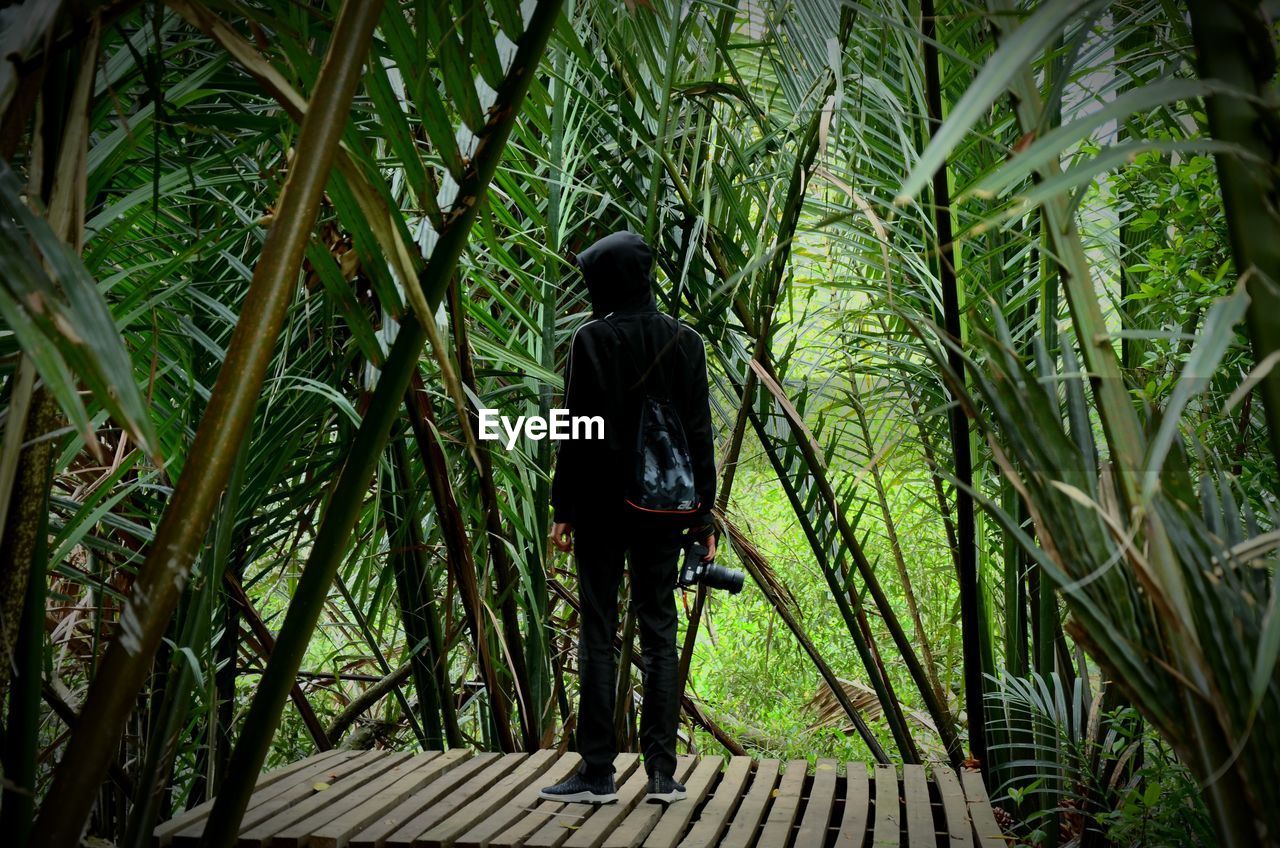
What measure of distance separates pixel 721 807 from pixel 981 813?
20.1 inches

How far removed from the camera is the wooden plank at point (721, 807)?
Result: 1.98 meters

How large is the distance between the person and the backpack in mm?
20

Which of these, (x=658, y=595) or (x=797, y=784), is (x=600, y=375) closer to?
(x=658, y=595)

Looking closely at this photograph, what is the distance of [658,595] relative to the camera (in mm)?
2295

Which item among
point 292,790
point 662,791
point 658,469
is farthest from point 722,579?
point 292,790

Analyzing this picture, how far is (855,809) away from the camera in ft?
7.12

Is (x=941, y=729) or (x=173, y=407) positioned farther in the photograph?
(x=941, y=729)

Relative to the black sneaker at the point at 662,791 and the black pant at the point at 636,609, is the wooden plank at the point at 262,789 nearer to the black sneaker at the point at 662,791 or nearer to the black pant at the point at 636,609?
the black pant at the point at 636,609

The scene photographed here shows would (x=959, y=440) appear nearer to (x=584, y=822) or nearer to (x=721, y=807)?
(x=721, y=807)

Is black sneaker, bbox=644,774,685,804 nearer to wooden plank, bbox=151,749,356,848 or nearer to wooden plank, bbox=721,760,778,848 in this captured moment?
wooden plank, bbox=721,760,778,848

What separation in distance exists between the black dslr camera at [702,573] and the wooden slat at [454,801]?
587mm

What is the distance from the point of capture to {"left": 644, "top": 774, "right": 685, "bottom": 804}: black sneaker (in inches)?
87.1

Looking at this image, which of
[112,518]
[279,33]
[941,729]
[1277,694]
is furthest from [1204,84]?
[941,729]

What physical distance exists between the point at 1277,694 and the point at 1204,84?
39 cm
